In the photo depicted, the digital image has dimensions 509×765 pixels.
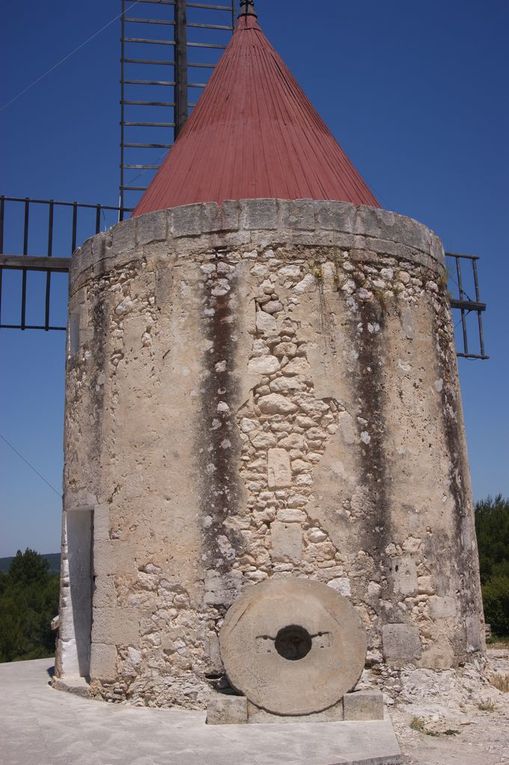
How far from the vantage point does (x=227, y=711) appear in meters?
4.68

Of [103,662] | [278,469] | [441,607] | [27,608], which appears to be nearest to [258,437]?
[278,469]

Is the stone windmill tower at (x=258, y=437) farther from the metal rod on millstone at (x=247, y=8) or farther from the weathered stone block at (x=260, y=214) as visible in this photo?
the metal rod on millstone at (x=247, y=8)

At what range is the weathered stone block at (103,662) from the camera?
546 cm

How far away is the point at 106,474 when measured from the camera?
5844 mm

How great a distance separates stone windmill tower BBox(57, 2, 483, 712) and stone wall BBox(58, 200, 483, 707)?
13 mm

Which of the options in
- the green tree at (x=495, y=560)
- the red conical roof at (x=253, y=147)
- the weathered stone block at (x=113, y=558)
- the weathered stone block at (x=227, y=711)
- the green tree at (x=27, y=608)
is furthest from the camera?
the green tree at (x=27, y=608)

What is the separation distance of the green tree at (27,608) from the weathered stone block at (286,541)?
910 cm

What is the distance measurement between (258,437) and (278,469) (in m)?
0.26

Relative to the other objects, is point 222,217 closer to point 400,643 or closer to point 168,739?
point 400,643

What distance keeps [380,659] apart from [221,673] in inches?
41.6

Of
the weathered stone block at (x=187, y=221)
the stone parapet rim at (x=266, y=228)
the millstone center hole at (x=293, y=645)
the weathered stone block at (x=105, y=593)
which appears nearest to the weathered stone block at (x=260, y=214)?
the stone parapet rim at (x=266, y=228)

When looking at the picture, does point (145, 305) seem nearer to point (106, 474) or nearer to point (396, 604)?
point (106, 474)

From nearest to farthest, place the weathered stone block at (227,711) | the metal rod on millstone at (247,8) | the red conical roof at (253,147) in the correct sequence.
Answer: the weathered stone block at (227,711) → the red conical roof at (253,147) → the metal rod on millstone at (247,8)

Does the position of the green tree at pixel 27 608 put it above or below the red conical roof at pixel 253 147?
below
